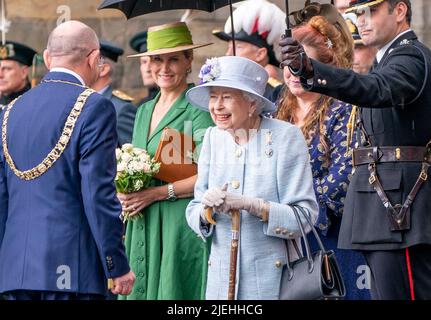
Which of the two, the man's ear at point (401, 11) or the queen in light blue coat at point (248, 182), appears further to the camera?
the man's ear at point (401, 11)

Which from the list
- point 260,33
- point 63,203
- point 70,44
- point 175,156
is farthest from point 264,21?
point 63,203

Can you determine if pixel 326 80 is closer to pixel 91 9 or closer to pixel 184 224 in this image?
pixel 184 224

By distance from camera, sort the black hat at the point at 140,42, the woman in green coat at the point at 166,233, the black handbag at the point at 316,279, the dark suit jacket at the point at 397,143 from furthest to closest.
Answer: the black hat at the point at 140,42, the woman in green coat at the point at 166,233, the dark suit jacket at the point at 397,143, the black handbag at the point at 316,279

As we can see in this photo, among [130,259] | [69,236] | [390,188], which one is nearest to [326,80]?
[390,188]

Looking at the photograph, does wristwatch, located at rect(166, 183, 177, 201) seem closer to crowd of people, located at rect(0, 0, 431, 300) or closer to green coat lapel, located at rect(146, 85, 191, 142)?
green coat lapel, located at rect(146, 85, 191, 142)

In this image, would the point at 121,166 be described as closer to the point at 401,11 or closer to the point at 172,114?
the point at 172,114

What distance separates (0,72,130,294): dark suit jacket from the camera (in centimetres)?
775

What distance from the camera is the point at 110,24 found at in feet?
55.6

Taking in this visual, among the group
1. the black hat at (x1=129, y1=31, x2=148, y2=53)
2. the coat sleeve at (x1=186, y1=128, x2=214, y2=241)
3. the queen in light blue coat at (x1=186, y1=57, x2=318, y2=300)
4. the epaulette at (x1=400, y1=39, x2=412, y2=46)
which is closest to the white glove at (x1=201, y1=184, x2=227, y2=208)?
the queen in light blue coat at (x1=186, y1=57, x2=318, y2=300)

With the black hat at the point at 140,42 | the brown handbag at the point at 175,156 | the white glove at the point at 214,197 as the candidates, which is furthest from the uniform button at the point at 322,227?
the black hat at the point at 140,42

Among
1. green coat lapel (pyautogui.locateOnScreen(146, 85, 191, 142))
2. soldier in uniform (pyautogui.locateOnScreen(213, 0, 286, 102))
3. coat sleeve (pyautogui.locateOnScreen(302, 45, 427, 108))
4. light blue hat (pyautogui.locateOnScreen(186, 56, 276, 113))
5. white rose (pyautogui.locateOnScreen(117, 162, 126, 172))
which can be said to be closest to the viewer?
coat sleeve (pyautogui.locateOnScreen(302, 45, 427, 108))

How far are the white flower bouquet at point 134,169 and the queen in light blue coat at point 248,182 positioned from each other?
3.01ft

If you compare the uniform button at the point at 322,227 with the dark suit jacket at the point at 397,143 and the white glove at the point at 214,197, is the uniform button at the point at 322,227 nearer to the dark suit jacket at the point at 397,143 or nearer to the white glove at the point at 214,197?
the dark suit jacket at the point at 397,143

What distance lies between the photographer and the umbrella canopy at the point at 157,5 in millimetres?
10141
